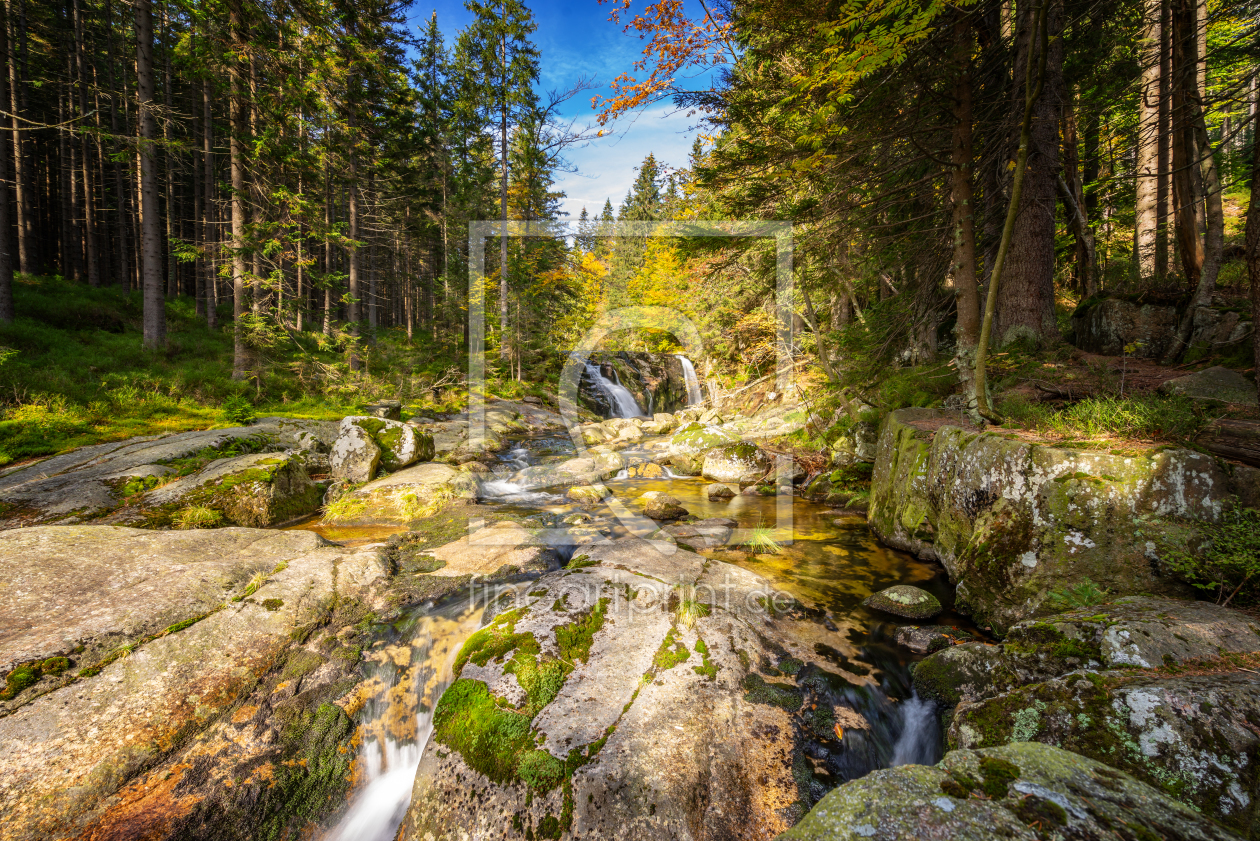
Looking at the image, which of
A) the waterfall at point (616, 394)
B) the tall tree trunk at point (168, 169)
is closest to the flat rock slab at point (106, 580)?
the waterfall at point (616, 394)

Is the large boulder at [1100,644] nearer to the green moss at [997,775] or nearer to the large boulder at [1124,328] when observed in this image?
the green moss at [997,775]

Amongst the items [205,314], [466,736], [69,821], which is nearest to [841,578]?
[466,736]

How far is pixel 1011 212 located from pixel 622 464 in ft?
31.7

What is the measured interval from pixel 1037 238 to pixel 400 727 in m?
10.8

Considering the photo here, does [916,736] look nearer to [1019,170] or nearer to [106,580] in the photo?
[1019,170]

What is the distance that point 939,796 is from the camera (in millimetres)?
1743

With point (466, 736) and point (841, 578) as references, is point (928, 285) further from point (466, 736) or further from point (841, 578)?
point (466, 736)

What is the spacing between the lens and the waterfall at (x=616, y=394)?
23.1 m

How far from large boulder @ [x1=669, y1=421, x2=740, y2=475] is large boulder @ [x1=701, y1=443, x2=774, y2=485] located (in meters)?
0.45

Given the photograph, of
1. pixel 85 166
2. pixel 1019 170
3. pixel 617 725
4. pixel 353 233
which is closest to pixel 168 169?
pixel 85 166

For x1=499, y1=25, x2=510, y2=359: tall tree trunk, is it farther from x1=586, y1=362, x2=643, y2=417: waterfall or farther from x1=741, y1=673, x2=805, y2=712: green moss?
x1=741, y1=673, x2=805, y2=712: green moss

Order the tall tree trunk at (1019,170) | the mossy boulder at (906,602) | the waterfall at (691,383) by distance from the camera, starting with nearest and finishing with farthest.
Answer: the tall tree trunk at (1019,170) → the mossy boulder at (906,602) → the waterfall at (691,383)

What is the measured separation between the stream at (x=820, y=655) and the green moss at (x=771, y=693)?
0.35 meters

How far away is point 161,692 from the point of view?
131 inches
